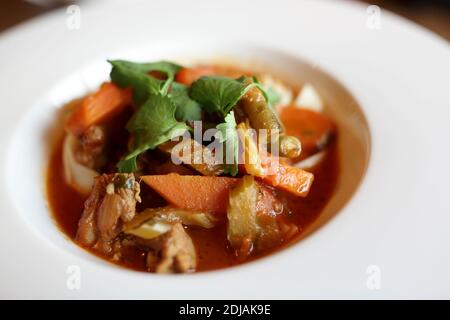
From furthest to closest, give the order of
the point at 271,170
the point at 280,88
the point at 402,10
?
the point at 402,10
the point at 280,88
the point at 271,170

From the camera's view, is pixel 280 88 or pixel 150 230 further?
pixel 280 88

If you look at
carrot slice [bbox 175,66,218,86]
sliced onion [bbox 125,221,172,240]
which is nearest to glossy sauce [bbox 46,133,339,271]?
sliced onion [bbox 125,221,172,240]

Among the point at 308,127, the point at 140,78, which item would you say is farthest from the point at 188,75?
the point at 308,127

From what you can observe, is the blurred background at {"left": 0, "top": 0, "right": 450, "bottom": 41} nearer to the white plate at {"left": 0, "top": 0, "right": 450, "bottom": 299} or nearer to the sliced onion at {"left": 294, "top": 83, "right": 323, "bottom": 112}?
the white plate at {"left": 0, "top": 0, "right": 450, "bottom": 299}

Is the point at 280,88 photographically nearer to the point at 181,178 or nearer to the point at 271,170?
the point at 271,170

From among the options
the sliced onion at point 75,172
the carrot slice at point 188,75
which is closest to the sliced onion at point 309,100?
the carrot slice at point 188,75

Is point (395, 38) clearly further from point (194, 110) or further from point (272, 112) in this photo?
point (194, 110)
